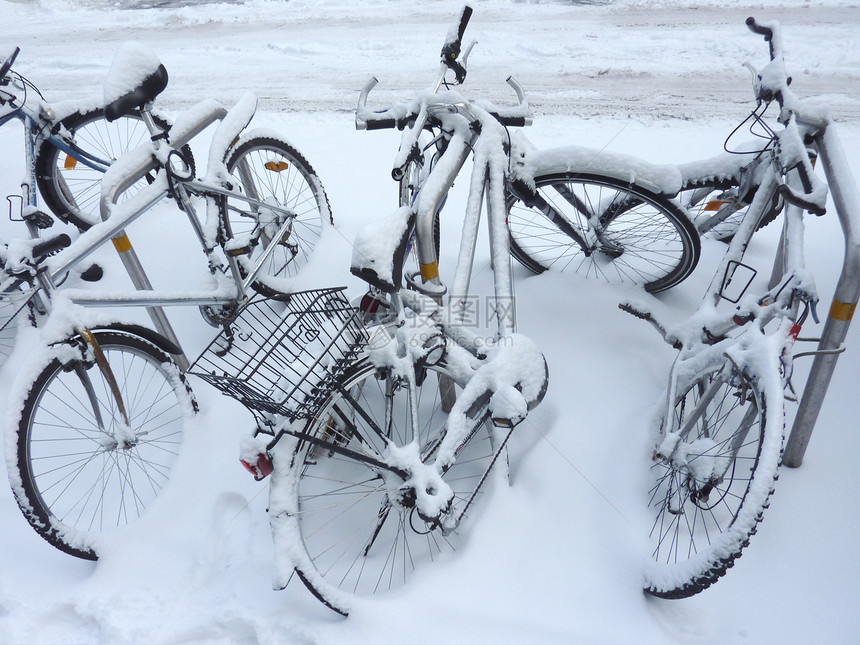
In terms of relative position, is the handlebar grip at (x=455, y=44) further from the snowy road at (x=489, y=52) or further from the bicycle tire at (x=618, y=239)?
the snowy road at (x=489, y=52)

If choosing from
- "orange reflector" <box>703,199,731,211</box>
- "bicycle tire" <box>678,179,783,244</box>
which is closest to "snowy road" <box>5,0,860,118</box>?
"bicycle tire" <box>678,179,783,244</box>

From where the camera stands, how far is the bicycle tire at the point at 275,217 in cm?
287

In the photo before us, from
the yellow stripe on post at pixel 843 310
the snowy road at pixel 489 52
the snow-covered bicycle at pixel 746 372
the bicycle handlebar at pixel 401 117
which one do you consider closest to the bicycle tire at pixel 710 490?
the snow-covered bicycle at pixel 746 372

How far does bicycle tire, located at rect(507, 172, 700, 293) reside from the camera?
2.63m

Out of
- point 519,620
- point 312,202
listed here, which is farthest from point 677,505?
point 312,202

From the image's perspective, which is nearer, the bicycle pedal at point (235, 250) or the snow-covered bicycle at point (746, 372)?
the snow-covered bicycle at point (746, 372)

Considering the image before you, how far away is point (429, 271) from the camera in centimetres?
211

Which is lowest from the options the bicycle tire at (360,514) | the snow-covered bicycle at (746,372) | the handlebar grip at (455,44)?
the bicycle tire at (360,514)

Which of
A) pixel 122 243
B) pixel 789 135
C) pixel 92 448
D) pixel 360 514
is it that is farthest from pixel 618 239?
pixel 92 448

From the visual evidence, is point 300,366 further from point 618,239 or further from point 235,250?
point 618,239

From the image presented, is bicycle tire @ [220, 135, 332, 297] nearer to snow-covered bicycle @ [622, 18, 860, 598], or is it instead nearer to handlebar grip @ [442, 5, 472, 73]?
handlebar grip @ [442, 5, 472, 73]

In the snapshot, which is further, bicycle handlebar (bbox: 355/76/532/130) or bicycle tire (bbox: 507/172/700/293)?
bicycle tire (bbox: 507/172/700/293)

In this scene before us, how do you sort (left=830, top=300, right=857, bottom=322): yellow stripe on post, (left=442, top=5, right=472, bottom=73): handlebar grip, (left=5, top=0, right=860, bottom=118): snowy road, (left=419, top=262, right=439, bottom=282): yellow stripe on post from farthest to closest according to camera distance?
(left=5, top=0, right=860, bottom=118): snowy road < (left=442, top=5, right=472, bottom=73): handlebar grip < (left=419, top=262, right=439, bottom=282): yellow stripe on post < (left=830, top=300, right=857, bottom=322): yellow stripe on post

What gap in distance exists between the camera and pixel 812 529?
81.8 inches
